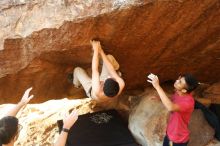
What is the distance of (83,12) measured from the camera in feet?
14.0

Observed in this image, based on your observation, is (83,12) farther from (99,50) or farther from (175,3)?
(175,3)

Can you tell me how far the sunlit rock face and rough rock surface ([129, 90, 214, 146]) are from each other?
0.67 meters

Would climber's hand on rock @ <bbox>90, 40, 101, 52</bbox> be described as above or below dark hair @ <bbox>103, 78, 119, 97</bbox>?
above

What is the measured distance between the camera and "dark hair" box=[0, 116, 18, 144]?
341cm

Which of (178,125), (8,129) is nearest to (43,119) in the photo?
(178,125)

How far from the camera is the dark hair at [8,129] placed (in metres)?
3.41

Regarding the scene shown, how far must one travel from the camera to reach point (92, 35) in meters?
4.57

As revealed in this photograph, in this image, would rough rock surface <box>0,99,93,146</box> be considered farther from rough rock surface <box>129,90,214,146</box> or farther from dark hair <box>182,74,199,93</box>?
dark hair <box>182,74,199,93</box>

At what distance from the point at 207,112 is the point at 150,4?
196 cm

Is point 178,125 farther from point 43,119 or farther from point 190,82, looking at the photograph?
point 43,119

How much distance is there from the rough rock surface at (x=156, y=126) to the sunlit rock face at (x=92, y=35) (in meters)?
0.67

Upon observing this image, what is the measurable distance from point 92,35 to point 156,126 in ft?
5.41

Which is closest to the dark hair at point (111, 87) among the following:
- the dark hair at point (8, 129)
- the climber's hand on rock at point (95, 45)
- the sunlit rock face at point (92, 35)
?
the climber's hand on rock at point (95, 45)

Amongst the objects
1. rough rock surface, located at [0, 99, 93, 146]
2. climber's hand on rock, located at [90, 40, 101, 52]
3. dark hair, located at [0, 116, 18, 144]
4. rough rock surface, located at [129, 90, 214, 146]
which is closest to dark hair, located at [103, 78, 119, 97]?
climber's hand on rock, located at [90, 40, 101, 52]
